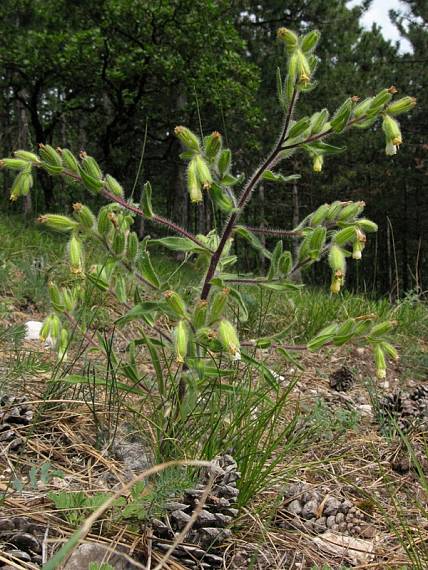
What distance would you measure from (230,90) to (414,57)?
18.1ft

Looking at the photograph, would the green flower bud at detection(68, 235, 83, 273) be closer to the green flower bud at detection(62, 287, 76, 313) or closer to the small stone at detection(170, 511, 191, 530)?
the green flower bud at detection(62, 287, 76, 313)

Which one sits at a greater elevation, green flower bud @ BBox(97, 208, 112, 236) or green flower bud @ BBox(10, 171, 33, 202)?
A: green flower bud @ BBox(10, 171, 33, 202)

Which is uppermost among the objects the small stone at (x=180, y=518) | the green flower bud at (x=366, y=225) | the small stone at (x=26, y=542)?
the green flower bud at (x=366, y=225)

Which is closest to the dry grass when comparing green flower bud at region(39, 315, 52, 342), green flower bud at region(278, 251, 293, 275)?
green flower bud at region(39, 315, 52, 342)

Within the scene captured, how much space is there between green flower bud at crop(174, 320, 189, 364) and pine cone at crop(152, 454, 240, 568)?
0.29 m

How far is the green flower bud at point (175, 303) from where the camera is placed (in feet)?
4.60

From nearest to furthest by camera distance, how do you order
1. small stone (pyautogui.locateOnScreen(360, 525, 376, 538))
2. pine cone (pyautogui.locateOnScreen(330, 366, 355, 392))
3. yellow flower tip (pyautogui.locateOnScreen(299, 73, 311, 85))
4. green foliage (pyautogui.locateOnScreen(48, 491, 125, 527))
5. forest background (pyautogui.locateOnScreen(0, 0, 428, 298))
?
green foliage (pyautogui.locateOnScreen(48, 491, 125, 527)) < small stone (pyautogui.locateOnScreen(360, 525, 376, 538)) < yellow flower tip (pyautogui.locateOnScreen(299, 73, 311, 85)) < pine cone (pyautogui.locateOnScreen(330, 366, 355, 392)) < forest background (pyautogui.locateOnScreen(0, 0, 428, 298))

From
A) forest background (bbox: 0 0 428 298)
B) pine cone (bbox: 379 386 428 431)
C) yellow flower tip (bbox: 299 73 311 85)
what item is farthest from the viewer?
forest background (bbox: 0 0 428 298)

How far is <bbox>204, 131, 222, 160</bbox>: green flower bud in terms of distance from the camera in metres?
1.48

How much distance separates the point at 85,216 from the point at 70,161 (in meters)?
0.17

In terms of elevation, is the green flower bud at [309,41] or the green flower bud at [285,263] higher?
the green flower bud at [309,41]

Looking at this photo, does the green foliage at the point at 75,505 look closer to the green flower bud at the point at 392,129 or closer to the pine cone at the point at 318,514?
the pine cone at the point at 318,514

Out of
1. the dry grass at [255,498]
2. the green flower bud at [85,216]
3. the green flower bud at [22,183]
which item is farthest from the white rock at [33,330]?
the green flower bud at [85,216]

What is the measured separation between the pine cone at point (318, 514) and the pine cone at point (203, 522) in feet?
0.66
